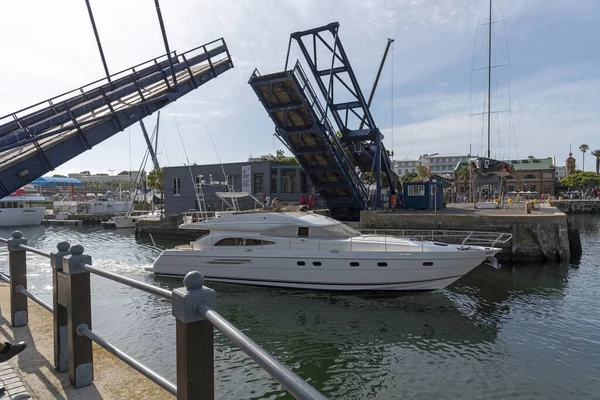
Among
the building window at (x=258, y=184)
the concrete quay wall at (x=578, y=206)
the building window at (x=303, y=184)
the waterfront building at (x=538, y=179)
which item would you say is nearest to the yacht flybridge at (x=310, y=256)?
the building window at (x=303, y=184)

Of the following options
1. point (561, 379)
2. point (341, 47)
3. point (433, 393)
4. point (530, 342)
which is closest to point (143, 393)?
point (433, 393)

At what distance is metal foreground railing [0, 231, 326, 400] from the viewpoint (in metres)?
1.81

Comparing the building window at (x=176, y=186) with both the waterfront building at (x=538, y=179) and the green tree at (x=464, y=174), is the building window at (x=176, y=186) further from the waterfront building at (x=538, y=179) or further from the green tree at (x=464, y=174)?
the waterfront building at (x=538, y=179)

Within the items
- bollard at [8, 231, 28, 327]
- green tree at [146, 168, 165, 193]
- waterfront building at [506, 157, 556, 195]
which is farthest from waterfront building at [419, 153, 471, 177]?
bollard at [8, 231, 28, 327]

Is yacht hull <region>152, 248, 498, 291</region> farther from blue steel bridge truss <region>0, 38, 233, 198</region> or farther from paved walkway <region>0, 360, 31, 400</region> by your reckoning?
paved walkway <region>0, 360, 31, 400</region>

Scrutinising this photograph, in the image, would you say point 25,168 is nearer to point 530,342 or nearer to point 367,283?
point 367,283

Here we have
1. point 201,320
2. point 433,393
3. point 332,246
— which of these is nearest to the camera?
point 201,320

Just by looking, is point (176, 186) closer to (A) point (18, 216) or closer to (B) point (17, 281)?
(A) point (18, 216)

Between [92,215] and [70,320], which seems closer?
[70,320]

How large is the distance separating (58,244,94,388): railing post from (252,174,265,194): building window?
3491cm

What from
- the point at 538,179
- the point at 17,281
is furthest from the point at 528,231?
the point at 538,179

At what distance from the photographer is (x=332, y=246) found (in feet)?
49.7

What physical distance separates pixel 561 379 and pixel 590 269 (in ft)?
47.6

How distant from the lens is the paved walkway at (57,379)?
3539 millimetres
